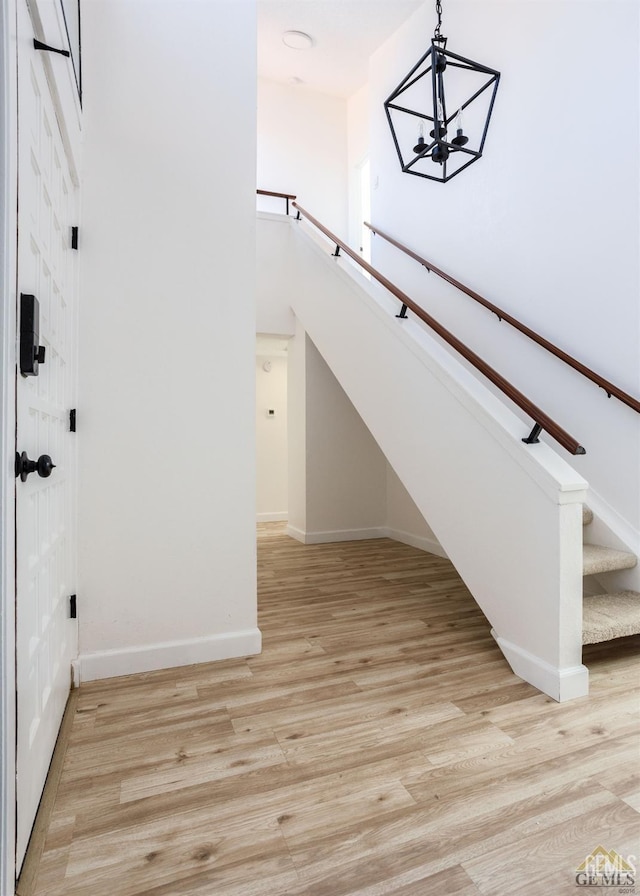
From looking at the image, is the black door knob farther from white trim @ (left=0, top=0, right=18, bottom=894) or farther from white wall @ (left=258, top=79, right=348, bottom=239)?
white wall @ (left=258, top=79, right=348, bottom=239)

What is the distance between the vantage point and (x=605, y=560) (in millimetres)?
2613

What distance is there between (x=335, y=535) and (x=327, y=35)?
17.8ft

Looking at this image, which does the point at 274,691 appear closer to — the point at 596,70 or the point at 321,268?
the point at 321,268

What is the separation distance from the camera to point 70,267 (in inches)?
82.2

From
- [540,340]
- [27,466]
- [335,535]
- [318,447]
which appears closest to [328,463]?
[318,447]

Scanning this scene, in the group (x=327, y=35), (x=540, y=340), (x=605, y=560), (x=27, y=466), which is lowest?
(x=605, y=560)

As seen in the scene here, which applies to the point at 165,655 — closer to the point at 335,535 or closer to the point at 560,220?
the point at 335,535

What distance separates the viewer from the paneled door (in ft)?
4.06

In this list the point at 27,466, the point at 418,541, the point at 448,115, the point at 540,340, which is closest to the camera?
the point at 27,466

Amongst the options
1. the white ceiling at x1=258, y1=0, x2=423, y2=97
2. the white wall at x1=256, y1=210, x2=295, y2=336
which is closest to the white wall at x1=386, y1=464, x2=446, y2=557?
the white wall at x1=256, y1=210, x2=295, y2=336

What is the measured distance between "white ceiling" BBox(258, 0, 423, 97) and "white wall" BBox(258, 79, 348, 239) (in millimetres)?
223

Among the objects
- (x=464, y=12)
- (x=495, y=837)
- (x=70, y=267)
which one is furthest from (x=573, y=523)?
(x=464, y=12)

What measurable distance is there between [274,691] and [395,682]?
0.54m

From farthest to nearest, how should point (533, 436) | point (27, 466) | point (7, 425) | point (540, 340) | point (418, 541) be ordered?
point (418, 541) → point (540, 340) → point (533, 436) → point (27, 466) → point (7, 425)
